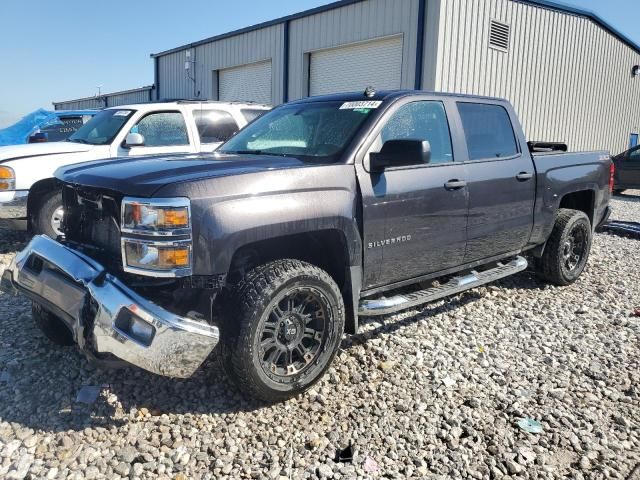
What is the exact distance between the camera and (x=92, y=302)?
275 centimetres

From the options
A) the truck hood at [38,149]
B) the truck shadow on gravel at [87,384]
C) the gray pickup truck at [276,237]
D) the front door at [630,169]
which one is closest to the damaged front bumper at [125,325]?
the gray pickup truck at [276,237]

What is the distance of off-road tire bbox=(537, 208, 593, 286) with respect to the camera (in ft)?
17.6

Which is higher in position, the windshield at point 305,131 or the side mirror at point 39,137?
the windshield at point 305,131

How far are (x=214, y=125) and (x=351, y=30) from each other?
7708 mm

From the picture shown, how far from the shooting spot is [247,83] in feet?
Result: 58.6

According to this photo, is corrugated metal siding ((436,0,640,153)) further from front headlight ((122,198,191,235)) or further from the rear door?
front headlight ((122,198,191,235))

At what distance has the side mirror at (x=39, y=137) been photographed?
1077 centimetres

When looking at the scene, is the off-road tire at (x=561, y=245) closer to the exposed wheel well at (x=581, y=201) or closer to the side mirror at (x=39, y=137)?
the exposed wheel well at (x=581, y=201)

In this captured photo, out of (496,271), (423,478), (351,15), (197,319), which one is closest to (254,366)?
(197,319)

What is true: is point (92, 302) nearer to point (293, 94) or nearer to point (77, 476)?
point (77, 476)

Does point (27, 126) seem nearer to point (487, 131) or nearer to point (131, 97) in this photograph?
point (487, 131)

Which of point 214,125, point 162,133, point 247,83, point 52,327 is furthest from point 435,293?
point 247,83

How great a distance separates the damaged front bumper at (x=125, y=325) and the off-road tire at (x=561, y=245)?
389 centimetres

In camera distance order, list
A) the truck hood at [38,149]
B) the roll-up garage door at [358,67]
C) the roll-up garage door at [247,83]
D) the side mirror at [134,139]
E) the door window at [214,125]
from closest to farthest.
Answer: the truck hood at [38,149] < the side mirror at [134,139] < the door window at [214,125] < the roll-up garage door at [358,67] < the roll-up garage door at [247,83]
